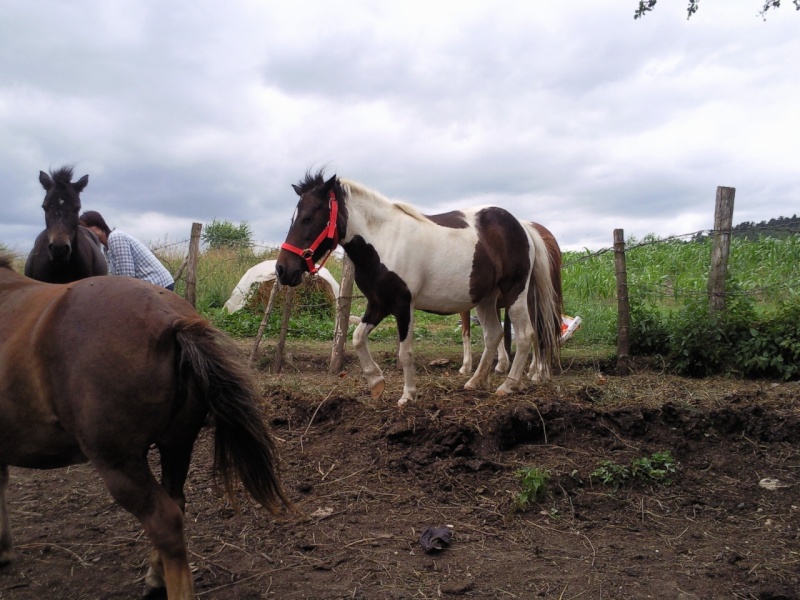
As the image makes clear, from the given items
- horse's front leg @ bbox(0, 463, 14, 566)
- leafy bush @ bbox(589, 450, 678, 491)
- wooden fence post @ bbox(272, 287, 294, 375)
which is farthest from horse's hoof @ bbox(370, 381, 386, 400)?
horse's front leg @ bbox(0, 463, 14, 566)

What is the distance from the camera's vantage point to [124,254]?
235 inches

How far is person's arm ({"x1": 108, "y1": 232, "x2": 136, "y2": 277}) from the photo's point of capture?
5.95 meters

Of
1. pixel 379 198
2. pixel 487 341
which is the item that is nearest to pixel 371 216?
pixel 379 198

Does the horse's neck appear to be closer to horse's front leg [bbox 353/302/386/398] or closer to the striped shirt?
horse's front leg [bbox 353/302/386/398]

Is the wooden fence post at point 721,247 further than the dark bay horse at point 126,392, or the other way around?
the wooden fence post at point 721,247

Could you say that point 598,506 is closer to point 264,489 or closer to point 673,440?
point 673,440

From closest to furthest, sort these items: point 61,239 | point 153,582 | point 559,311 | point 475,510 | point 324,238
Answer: point 153,582 < point 475,510 < point 61,239 < point 324,238 < point 559,311

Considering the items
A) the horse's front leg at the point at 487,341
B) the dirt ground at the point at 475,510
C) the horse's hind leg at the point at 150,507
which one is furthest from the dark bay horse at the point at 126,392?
the horse's front leg at the point at 487,341

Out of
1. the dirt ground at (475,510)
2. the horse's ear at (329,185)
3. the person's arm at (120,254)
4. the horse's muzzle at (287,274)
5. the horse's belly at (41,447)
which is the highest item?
the horse's ear at (329,185)

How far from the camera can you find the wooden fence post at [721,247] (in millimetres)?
7504

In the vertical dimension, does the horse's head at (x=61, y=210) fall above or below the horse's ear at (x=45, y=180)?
below

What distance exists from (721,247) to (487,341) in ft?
11.1

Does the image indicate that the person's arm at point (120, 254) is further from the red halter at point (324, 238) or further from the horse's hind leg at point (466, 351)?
the horse's hind leg at point (466, 351)

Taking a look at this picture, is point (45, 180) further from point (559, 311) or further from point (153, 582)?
point (559, 311)
